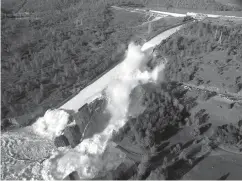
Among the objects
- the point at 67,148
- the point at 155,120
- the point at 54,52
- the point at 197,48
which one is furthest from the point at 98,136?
the point at 197,48

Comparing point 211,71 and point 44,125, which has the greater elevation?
point 211,71

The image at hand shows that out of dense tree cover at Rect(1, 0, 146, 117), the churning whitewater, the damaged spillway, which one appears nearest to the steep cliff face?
the damaged spillway

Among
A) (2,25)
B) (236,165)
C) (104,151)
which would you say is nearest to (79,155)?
(104,151)

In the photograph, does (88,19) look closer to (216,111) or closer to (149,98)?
(149,98)

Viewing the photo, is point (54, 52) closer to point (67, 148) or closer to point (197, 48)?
point (67, 148)

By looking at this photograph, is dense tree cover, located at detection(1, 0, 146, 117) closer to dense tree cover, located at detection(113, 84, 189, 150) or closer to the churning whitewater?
the churning whitewater

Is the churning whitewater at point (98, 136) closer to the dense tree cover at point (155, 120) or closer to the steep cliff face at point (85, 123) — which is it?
the steep cliff face at point (85, 123)

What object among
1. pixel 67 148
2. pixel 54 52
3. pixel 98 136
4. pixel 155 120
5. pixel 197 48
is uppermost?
pixel 197 48

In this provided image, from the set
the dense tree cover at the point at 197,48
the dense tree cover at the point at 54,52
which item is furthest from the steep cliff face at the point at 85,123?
the dense tree cover at the point at 197,48
